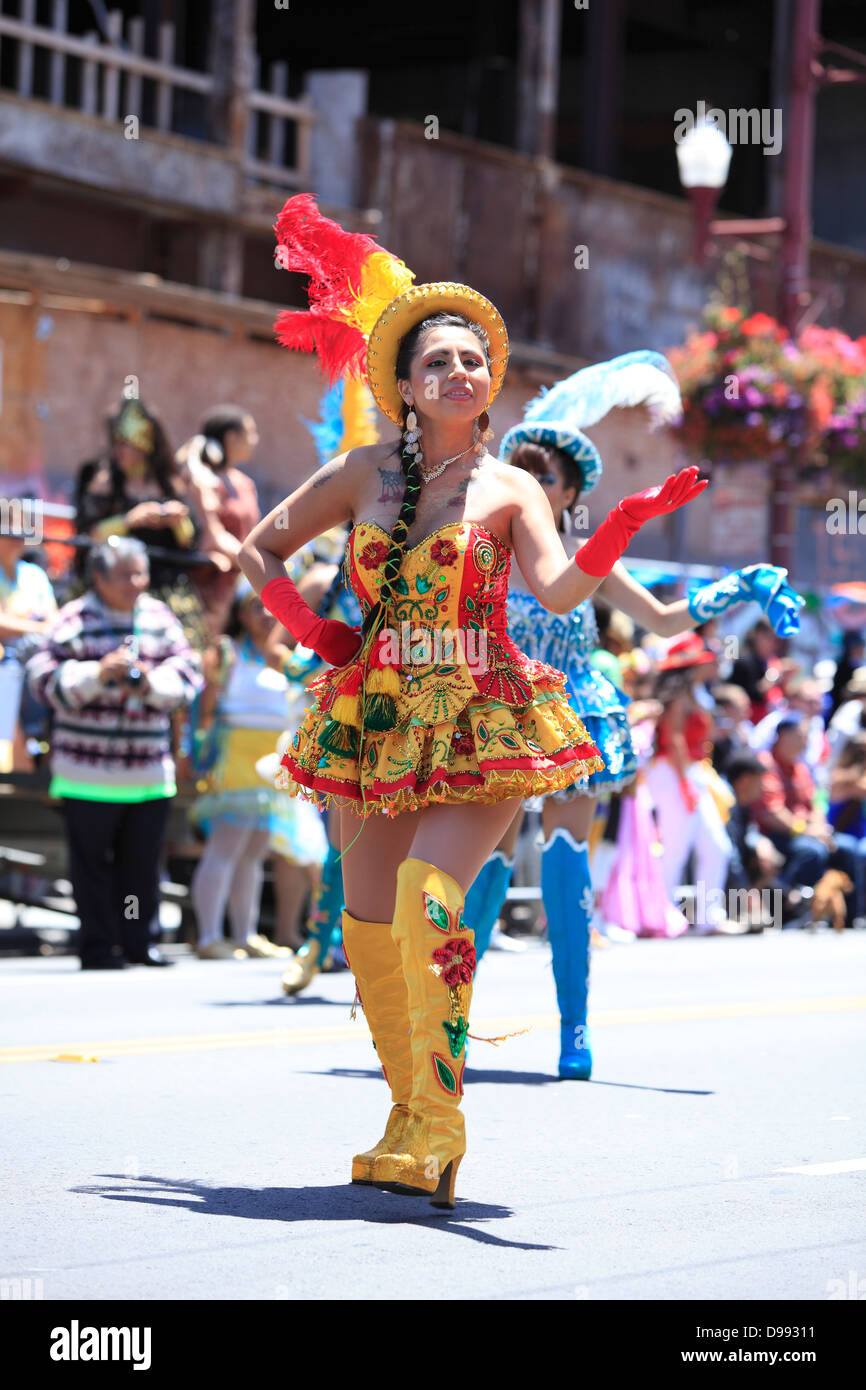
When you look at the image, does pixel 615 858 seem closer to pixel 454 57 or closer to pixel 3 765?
pixel 3 765

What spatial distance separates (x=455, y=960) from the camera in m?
5.34

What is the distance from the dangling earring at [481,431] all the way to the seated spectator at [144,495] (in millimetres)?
7332

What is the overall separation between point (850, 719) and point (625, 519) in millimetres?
11587

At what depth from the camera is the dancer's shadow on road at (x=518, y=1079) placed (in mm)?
7566

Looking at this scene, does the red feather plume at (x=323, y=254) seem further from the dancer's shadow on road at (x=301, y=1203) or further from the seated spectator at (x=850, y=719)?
the seated spectator at (x=850, y=719)

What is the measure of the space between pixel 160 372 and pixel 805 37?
5.96 metres

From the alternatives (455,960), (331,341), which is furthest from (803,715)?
(455,960)

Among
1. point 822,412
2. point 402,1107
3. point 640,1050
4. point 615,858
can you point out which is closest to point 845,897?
point 615,858

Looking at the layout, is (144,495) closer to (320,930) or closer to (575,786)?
(320,930)

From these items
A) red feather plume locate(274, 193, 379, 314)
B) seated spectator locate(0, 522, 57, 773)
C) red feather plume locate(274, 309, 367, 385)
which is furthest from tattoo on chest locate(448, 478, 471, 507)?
seated spectator locate(0, 522, 57, 773)

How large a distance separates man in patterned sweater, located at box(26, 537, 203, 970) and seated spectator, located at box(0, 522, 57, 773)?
0.82m

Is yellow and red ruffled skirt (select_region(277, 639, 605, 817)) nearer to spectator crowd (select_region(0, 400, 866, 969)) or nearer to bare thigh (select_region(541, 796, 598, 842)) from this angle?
bare thigh (select_region(541, 796, 598, 842))

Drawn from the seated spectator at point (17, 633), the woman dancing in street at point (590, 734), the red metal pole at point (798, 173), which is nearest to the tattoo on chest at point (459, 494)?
the woman dancing in street at point (590, 734)

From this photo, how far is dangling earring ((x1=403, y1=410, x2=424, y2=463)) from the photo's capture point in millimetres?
5742
